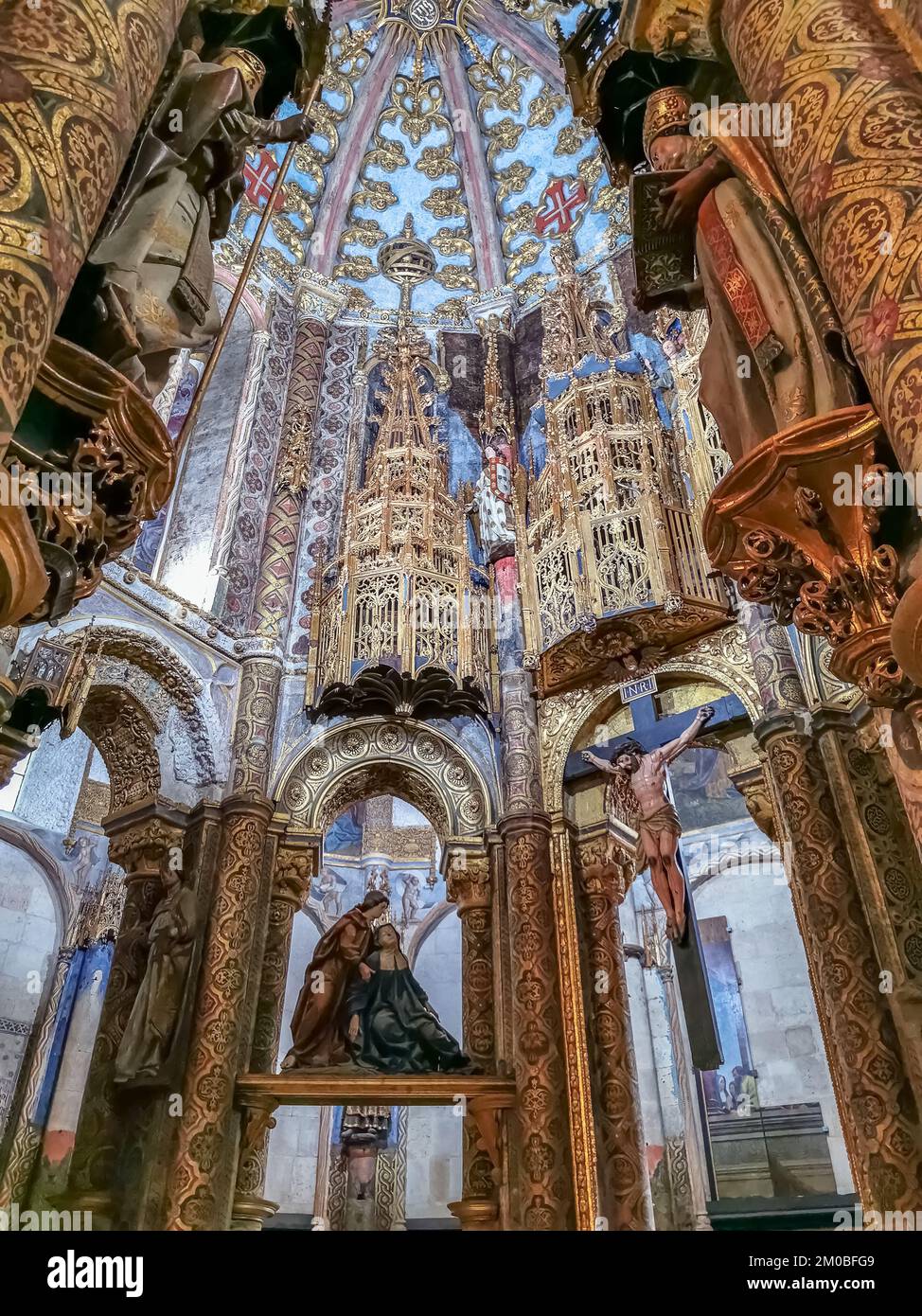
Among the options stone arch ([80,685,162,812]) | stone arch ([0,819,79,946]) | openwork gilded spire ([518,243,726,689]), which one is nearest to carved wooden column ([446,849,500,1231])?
openwork gilded spire ([518,243,726,689])

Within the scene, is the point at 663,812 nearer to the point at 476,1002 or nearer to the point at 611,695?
the point at 611,695

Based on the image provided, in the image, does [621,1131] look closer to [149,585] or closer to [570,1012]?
[570,1012]

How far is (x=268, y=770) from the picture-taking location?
10.6 m

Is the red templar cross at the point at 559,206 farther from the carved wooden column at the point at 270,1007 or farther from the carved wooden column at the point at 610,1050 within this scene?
the carved wooden column at the point at 270,1007

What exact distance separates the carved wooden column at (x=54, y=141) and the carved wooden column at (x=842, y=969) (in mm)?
7173

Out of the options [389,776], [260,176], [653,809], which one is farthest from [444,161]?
[653,809]

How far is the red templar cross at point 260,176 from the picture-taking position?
611 inches

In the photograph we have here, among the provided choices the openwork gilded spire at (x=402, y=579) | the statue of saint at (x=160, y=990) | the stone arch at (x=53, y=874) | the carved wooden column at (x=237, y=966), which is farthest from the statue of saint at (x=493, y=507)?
the stone arch at (x=53, y=874)

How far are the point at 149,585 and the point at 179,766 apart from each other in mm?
2270

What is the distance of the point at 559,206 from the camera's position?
56.2 ft

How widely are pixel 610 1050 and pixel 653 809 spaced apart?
270 centimetres

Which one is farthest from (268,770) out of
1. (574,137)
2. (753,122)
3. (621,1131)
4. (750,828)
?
(574,137)

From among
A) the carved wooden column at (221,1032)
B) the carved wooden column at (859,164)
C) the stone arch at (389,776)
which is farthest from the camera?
the stone arch at (389,776)

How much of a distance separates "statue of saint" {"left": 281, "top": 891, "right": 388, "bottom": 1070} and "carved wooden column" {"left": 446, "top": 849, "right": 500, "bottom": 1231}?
40.3 inches
